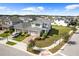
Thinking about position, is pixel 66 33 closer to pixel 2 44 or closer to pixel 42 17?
pixel 42 17

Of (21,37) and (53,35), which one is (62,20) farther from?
(21,37)

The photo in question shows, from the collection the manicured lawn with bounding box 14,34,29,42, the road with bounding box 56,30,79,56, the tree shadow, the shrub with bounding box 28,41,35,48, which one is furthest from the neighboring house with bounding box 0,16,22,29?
the road with bounding box 56,30,79,56

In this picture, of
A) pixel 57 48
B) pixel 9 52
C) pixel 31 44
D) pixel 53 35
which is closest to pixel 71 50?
pixel 57 48

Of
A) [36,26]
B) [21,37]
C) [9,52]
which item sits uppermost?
[36,26]

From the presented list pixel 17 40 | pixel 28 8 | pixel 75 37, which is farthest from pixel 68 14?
pixel 17 40

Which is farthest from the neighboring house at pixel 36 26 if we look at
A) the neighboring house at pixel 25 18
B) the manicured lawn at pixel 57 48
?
the manicured lawn at pixel 57 48

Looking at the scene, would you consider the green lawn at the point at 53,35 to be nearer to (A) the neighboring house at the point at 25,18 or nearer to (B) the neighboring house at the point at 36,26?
(B) the neighboring house at the point at 36,26

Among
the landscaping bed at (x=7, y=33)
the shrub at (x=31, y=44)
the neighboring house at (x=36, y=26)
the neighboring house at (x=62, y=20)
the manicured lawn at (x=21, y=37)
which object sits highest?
the neighboring house at (x=62, y=20)
